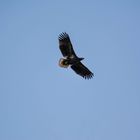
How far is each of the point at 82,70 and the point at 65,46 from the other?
265cm

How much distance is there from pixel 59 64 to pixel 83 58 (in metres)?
Result: 1.64

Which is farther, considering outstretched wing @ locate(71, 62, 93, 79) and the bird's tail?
outstretched wing @ locate(71, 62, 93, 79)

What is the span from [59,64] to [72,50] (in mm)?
1241

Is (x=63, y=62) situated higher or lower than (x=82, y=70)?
lower

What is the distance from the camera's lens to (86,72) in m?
A: 40.0

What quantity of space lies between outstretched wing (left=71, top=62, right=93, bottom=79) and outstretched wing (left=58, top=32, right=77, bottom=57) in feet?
5.13

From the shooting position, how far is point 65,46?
125 ft

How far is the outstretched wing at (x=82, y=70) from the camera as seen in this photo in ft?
129

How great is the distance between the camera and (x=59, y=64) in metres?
37.8

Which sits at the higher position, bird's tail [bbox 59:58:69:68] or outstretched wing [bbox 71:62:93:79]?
outstretched wing [bbox 71:62:93:79]

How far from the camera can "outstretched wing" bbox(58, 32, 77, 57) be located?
37.8 metres

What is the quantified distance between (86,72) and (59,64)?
9.38 ft

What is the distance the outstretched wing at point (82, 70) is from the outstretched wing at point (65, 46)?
1563 mm

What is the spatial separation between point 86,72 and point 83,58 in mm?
2047
